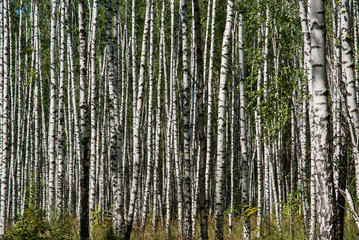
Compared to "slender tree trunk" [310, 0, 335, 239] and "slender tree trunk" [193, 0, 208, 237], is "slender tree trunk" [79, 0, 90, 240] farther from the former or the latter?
"slender tree trunk" [310, 0, 335, 239]

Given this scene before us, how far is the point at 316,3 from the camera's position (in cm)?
333

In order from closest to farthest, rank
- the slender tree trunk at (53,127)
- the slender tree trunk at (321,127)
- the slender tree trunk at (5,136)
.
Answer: the slender tree trunk at (321,127) → the slender tree trunk at (53,127) → the slender tree trunk at (5,136)

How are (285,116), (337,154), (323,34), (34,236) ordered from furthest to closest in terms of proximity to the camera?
(285,116)
(34,236)
(337,154)
(323,34)

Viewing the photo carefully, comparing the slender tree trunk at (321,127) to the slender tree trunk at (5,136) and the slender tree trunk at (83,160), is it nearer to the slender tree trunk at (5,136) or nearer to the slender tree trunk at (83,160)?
the slender tree trunk at (83,160)

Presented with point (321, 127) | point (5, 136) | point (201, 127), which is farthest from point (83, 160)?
point (5, 136)

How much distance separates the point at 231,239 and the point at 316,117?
6.48m

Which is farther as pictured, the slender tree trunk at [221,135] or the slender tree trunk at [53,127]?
the slender tree trunk at [53,127]

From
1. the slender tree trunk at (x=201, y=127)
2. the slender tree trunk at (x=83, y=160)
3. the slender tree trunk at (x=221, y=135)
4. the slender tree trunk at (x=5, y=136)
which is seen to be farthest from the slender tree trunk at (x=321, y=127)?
the slender tree trunk at (x=5, y=136)

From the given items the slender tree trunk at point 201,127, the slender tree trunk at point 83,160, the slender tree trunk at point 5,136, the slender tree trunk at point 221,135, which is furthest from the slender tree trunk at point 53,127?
the slender tree trunk at point 201,127

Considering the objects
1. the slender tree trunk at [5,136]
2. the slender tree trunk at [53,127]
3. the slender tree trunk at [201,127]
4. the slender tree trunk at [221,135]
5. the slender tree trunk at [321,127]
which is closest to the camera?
the slender tree trunk at [321,127]

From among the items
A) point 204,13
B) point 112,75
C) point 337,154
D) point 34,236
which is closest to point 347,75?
point 337,154

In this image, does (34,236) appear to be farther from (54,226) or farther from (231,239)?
(231,239)

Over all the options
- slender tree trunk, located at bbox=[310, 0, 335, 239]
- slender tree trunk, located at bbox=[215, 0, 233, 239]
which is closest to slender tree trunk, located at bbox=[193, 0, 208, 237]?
slender tree trunk, located at bbox=[215, 0, 233, 239]

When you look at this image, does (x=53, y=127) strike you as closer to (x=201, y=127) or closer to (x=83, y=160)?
(x=83, y=160)
